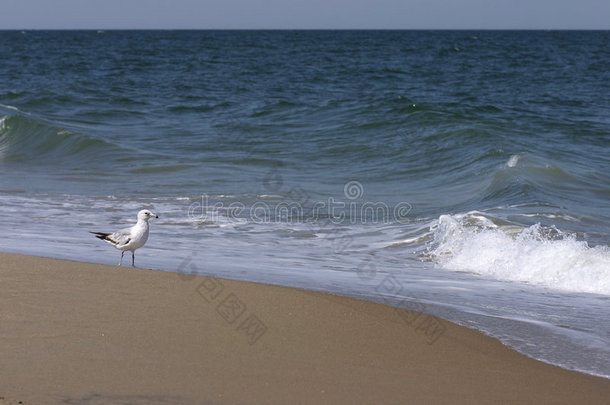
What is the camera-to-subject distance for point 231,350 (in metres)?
4.86

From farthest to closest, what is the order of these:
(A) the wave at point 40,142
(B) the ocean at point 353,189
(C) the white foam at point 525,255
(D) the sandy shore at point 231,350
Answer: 1. (A) the wave at point 40,142
2. (C) the white foam at point 525,255
3. (B) the ocean at point 353,189
4. (D) the sandy shore at point 231,350

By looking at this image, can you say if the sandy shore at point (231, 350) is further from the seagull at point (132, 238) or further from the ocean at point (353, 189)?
the seagull at point (132, 238)

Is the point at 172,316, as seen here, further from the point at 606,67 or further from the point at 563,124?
the point at 606,67

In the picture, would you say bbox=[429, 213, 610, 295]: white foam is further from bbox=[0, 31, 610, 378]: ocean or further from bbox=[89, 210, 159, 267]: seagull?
bbox=[89, 210, 159, 267]: seagull

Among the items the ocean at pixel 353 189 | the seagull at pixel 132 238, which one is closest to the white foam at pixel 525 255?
the ocean at pixel 353 189

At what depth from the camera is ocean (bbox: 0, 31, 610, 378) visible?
23.5 feet

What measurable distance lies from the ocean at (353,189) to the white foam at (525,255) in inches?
0.9

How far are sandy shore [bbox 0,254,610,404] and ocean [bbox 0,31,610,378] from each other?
0.57 m

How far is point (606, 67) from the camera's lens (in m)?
41.7

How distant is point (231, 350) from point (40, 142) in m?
14.7

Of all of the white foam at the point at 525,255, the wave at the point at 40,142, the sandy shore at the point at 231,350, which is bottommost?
the sandy shore at the point at 231,350

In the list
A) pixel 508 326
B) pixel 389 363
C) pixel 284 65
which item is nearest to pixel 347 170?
pixel 508 326

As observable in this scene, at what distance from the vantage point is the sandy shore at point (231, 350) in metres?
4.25

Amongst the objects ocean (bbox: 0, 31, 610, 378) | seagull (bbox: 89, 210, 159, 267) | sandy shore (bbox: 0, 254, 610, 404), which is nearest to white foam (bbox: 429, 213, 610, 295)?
ocean (bbox: 0, 31, 610, 378)
